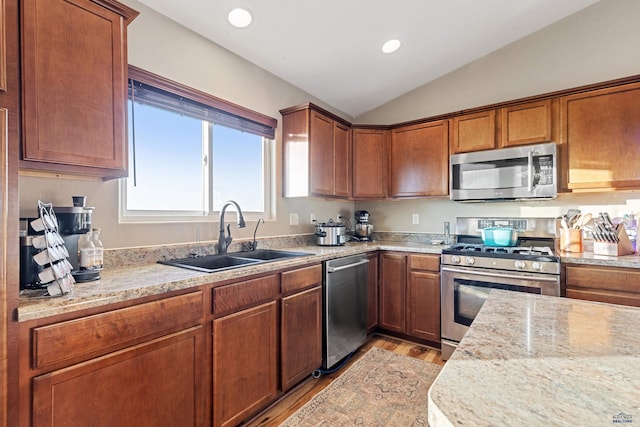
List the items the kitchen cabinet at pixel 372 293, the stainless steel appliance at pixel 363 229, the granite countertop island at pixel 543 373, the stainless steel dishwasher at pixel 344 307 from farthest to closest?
the stainless steel appliance at pixel 363 229 → the kitchen cabinet at pixel 372 293 → the stainless steel dishwasher at pixel 344 307 → the granite countertop island at pixel 543 373

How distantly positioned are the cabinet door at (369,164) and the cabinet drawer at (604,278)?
174 cm

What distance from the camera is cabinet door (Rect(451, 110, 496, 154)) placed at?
2791 millimetres

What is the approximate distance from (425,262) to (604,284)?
120 centimetres

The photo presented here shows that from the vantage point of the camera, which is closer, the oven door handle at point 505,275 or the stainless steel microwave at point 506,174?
the oven door handle at point 505,275

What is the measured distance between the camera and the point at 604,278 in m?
2.08

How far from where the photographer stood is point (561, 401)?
0.51 meters

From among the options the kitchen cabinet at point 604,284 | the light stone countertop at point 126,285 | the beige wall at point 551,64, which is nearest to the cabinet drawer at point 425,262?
the kitchen cabinet at point 604,284

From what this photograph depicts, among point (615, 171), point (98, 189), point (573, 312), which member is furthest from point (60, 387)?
point (615, 171)

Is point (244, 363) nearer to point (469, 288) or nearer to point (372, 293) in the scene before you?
point (372, 293)

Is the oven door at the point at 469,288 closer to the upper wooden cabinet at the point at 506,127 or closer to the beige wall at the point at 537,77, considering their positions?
the beige wall at the point at 537,77

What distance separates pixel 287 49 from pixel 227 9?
585 mm

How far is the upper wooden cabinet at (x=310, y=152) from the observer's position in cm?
273

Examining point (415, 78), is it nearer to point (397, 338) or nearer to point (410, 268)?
point (410, 268)

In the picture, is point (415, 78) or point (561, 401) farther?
point (415, 78)
